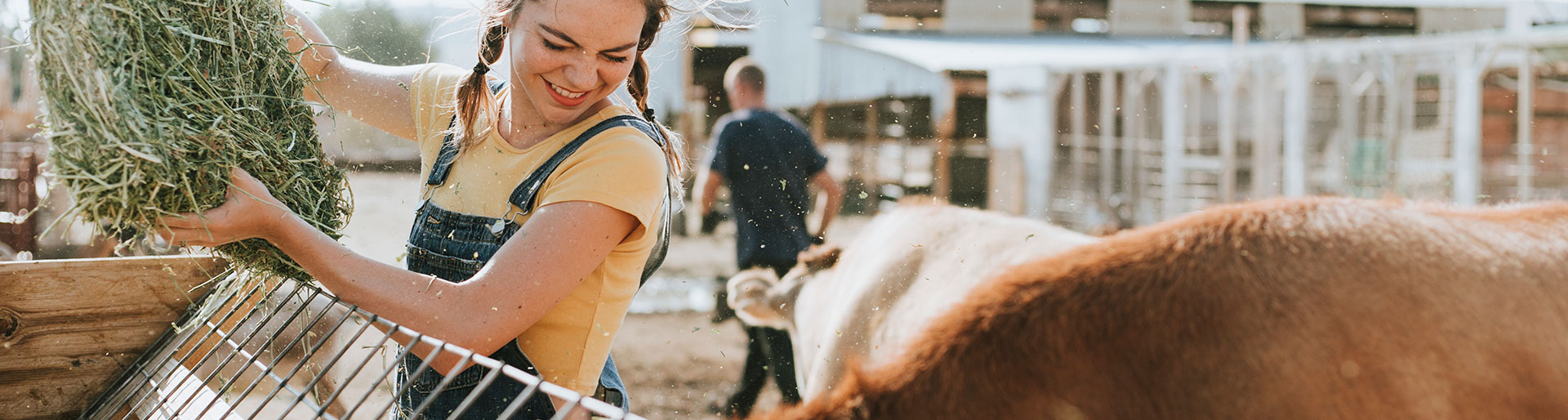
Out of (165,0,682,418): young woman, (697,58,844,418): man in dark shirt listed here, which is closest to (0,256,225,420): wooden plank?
(165,0,682,418): young woman

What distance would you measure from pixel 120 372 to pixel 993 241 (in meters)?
2.72

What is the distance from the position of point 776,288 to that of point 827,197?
3.43 ft

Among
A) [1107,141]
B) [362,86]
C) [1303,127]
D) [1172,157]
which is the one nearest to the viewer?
[362,86]

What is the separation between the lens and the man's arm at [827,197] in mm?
5328

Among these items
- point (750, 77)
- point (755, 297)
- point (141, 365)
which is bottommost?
point (755, 297)

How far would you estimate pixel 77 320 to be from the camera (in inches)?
67.9

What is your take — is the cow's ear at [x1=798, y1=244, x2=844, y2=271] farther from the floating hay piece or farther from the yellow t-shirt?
the floating hay piece

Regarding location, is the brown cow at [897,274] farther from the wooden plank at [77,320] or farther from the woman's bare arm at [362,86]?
the wooden plank at [77,320]

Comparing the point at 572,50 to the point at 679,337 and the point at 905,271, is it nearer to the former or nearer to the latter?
the point at 905,271

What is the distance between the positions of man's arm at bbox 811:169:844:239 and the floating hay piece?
3.87 meters

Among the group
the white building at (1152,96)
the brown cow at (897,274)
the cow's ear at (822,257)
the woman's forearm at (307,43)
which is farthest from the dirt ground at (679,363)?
the white building at (1152,96)

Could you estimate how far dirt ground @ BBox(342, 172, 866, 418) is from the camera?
5.58 m

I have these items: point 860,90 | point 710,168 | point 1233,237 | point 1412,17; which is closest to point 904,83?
point 860,90

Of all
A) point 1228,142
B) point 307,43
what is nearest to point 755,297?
point 307,43
